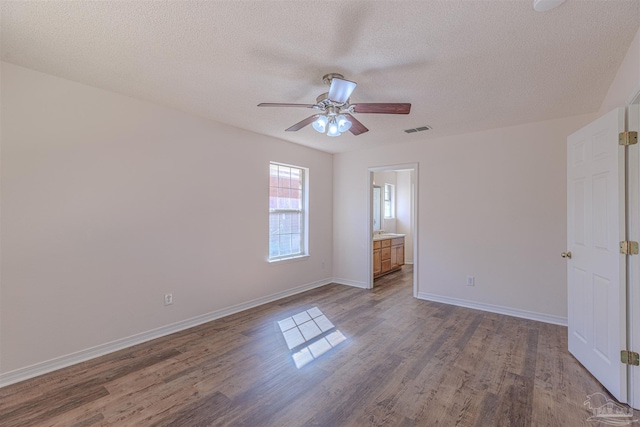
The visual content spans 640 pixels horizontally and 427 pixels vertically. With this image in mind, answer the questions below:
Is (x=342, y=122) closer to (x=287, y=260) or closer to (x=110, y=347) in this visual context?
(x=287, y=260)

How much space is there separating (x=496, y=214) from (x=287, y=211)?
3032mm

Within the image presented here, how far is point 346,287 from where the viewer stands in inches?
200

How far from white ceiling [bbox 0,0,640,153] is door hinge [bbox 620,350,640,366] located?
6.92 ft

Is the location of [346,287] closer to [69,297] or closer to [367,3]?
[69,297]

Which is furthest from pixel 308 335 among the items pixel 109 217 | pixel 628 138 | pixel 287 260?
pixel 628 138

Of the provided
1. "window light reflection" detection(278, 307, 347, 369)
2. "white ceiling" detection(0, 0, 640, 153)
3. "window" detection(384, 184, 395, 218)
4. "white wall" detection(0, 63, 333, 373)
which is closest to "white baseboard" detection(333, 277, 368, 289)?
"window light reflection" detection(278, 307, 347, 369)

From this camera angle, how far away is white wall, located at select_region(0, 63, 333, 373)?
7.39 feet

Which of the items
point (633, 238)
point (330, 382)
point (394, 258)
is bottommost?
point (330, 382)

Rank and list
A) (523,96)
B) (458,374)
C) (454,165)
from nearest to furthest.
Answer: (458,374) < (523,96) < (454,165)

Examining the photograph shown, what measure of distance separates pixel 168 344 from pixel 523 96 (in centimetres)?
432

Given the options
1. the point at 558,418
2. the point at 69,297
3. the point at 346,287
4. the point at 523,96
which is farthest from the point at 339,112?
the point at 346,287

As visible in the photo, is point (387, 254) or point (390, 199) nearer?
point (387, 254)

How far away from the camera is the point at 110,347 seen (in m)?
2.69

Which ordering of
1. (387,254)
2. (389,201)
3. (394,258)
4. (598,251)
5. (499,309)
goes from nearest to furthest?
1. (598,251)
2. (499,309)
3. (387,254)
4. (394,258)
5. (389,201)
